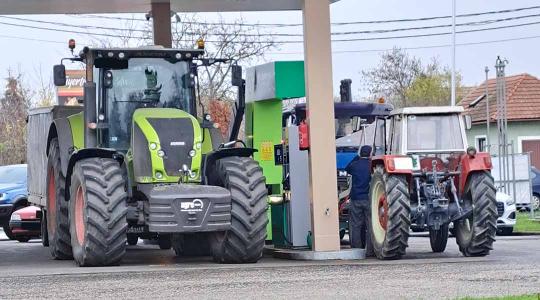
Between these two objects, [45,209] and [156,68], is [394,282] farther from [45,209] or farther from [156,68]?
[45,209]

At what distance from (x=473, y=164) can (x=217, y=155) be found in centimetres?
378

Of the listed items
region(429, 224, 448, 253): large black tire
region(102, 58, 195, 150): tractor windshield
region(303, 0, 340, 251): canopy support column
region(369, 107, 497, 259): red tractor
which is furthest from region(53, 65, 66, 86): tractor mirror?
region(429, 224, 448, 253): large black tire

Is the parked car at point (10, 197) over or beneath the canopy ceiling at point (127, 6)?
beneath

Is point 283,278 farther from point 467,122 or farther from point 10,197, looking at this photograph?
point 10,197

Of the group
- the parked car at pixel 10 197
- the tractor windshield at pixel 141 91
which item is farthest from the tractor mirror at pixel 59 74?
the parked car at pixel 10 197

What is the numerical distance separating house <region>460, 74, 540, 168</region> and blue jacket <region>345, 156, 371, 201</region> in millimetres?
35347

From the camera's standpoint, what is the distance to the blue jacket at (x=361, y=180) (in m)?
19.6

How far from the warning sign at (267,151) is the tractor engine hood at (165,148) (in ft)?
9.97

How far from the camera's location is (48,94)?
6312 cm

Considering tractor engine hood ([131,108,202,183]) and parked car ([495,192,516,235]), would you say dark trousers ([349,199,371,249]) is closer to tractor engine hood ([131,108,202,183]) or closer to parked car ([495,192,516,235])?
tractor engine hood ([131,108,202,183])

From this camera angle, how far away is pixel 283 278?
1467 centimetres

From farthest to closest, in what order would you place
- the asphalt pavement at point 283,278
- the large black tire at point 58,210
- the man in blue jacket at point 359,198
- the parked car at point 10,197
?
the parked car at point 10,197 < the man in blue jacket at point 359,198 < the large black tire at point 58,210 < the asphalt pavement at point 283,278

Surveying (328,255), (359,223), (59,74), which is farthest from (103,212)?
(359,223)

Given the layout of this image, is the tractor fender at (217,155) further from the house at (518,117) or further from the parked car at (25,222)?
the house at (518,117)
